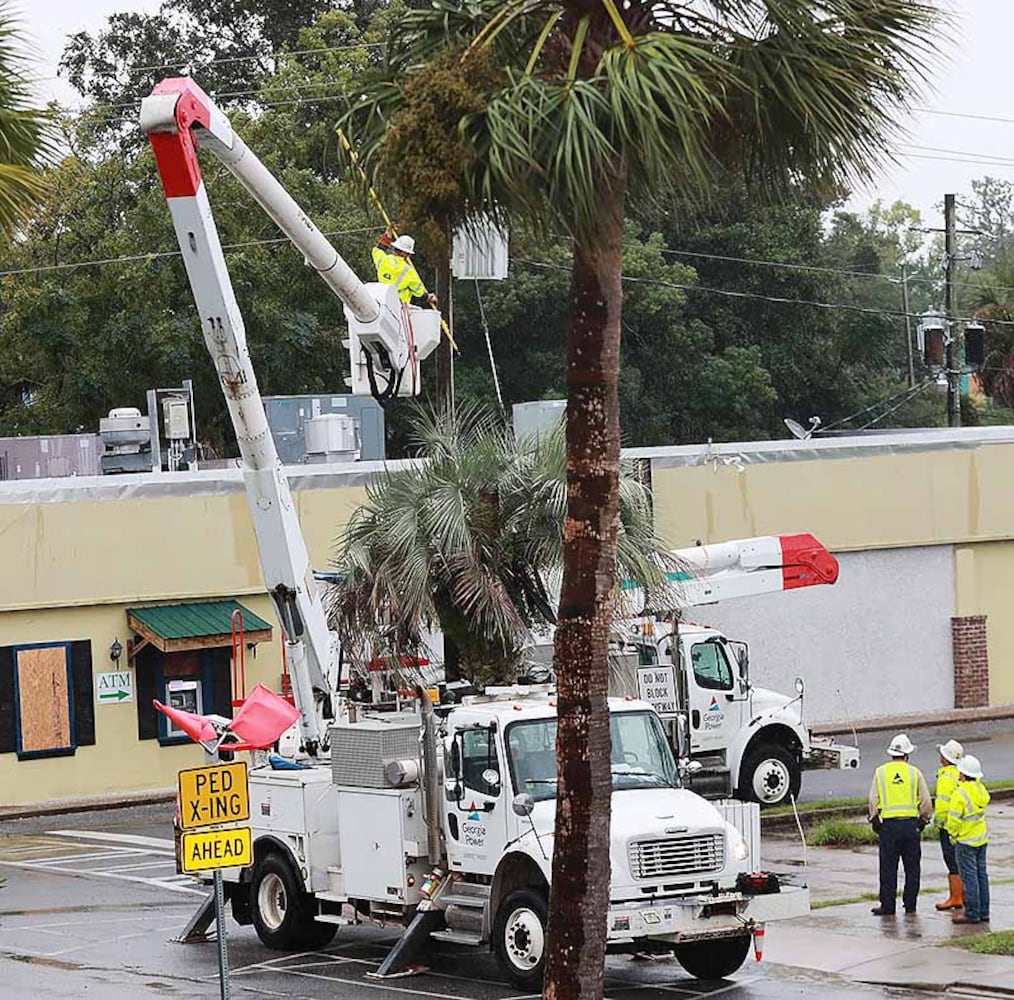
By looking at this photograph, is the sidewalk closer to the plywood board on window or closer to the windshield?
the windshield

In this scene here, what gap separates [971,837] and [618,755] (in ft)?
11.3

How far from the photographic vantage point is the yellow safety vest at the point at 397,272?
20406 mm

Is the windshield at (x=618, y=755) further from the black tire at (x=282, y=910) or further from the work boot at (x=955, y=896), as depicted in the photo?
the work boot at (x=955, y=896)

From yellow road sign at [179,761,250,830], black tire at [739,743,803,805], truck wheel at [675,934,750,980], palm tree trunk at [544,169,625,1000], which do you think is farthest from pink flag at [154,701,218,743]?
black tire at [739,743,803,805]

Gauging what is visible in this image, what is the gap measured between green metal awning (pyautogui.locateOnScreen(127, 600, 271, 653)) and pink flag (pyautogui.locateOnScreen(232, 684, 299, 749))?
52.9 feet

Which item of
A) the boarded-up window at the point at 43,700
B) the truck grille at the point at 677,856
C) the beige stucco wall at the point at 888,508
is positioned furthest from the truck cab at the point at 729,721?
the boarded-up window at the point at 43,700

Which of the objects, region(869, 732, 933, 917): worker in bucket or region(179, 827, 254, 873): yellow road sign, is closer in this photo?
region(179, 827, 254, 873): yellow road sign

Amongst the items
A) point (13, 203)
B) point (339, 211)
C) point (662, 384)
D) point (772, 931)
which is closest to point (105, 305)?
point (339, 211)

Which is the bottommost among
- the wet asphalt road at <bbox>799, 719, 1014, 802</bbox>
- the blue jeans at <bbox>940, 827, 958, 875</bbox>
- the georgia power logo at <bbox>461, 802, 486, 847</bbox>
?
the wet asphalt road at <bbox>799, 719, 1014, 802</bbox>

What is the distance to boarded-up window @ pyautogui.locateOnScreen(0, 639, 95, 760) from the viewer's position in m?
31.0

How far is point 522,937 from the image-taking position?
15.9m

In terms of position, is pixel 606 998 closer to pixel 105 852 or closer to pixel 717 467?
pixel 105 852

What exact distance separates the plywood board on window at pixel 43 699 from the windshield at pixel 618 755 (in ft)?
52.9

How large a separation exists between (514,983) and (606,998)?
759mm
